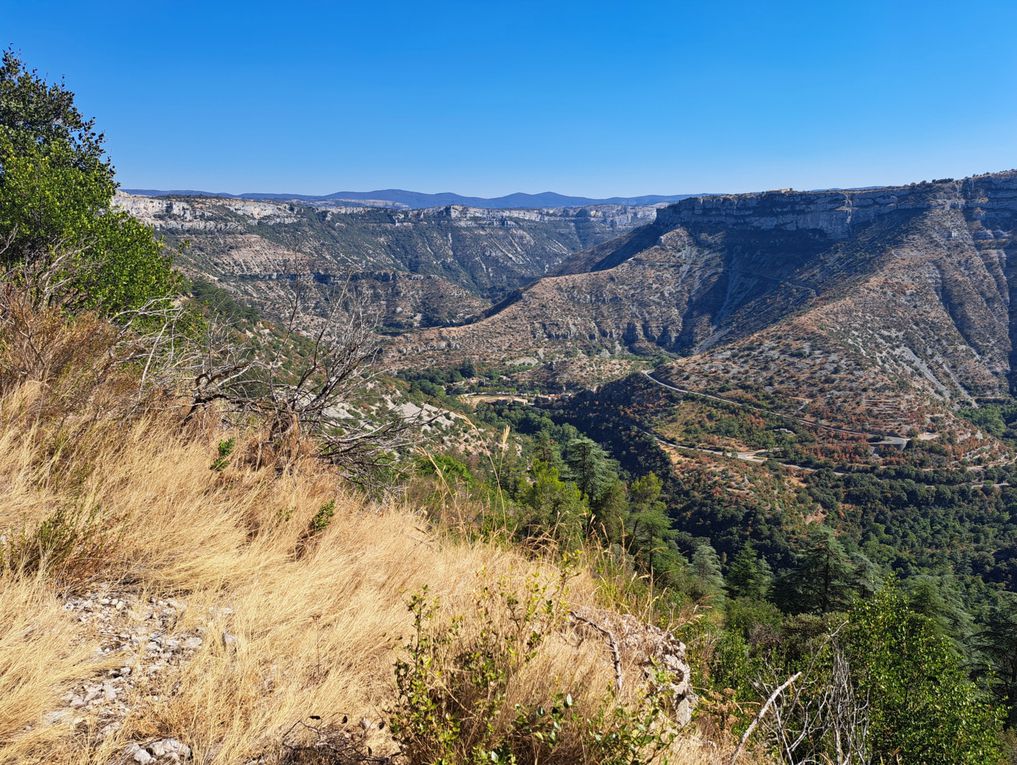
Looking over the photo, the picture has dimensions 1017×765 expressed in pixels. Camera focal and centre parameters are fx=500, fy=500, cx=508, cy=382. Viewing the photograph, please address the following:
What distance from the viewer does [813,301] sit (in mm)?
86875

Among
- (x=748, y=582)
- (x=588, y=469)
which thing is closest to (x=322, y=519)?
(x=588, y=469)

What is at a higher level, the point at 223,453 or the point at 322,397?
the point at 322,397

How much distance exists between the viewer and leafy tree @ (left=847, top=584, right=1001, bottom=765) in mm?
8938

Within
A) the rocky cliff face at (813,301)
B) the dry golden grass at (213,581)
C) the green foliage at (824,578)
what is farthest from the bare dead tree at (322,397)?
the rocky cliff face at (813,301)

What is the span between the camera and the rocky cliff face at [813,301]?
65812mm

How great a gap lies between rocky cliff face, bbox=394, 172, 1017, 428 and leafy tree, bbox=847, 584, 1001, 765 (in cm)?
5367

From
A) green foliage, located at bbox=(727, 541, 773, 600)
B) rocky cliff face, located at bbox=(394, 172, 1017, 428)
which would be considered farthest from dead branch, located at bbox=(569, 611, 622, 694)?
rocky cliff face, located at bbox=(394, 172, 1017, 428)

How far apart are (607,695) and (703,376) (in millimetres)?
73087

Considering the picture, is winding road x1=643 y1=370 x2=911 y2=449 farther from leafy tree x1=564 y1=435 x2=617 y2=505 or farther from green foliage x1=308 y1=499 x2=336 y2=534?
green foliage x1=308 y1=499 x2=336 y2=534

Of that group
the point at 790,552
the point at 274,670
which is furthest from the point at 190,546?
the point at 790,552

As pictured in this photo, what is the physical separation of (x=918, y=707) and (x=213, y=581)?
12670 millimetres

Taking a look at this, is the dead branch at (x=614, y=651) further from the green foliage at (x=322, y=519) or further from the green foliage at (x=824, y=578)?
the green foliage at (x=824, y=578)

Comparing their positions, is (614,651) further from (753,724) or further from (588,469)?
(588,469)

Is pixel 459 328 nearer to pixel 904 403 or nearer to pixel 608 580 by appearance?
pixel 904 403
